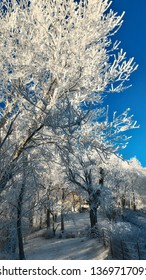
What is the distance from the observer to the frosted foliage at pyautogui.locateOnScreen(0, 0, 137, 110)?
6.09 metres

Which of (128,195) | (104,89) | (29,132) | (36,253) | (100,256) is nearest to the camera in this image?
(29,132)

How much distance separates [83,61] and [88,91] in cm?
88

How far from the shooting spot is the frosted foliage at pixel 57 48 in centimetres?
609

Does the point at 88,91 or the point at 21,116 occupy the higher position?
the point at 88,91

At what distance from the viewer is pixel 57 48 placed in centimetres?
586

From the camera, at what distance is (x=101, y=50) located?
7.31 m

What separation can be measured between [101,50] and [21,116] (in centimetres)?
285

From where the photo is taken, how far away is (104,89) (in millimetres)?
7230

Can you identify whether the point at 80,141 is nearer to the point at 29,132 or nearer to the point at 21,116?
the point at 29,132
